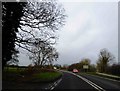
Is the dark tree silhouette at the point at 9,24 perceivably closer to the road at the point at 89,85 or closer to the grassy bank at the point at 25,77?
the grassy bank at the point at 25,77

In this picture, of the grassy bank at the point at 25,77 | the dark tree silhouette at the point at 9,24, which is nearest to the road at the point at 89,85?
the grassy bank at the point at 25,77

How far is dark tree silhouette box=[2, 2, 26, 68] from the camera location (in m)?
25.3

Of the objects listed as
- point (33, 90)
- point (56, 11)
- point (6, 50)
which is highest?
point (56, 11)

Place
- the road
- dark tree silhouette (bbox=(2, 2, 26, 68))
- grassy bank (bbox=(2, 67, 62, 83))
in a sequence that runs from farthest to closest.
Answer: grassy bank (bbox=(2, 67, 62, 83)) < dark tree silhouette (bbox=(2, 2, 26, 68)) < the road

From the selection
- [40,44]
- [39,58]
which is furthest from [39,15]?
[39,58]

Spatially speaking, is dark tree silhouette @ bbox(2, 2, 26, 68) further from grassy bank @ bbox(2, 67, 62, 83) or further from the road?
the road

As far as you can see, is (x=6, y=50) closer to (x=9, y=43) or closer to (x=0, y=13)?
(x=9, y=43)

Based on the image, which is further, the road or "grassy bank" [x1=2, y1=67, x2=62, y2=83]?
"grassy bank" [x1=2, y1=67, x2=62, y2=83]

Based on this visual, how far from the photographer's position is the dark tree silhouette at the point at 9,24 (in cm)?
2533

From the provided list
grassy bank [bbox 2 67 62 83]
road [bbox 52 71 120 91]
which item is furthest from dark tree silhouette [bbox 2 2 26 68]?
road [bbox 52 71 120 91]

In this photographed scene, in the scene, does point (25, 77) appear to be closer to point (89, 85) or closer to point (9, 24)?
point (9, 24)

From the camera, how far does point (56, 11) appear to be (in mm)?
28781

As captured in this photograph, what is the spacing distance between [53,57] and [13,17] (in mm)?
56001

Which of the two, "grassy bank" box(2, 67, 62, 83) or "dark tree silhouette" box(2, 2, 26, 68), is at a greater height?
"dark tree silhouette" box(2, 2, 26, 68)
